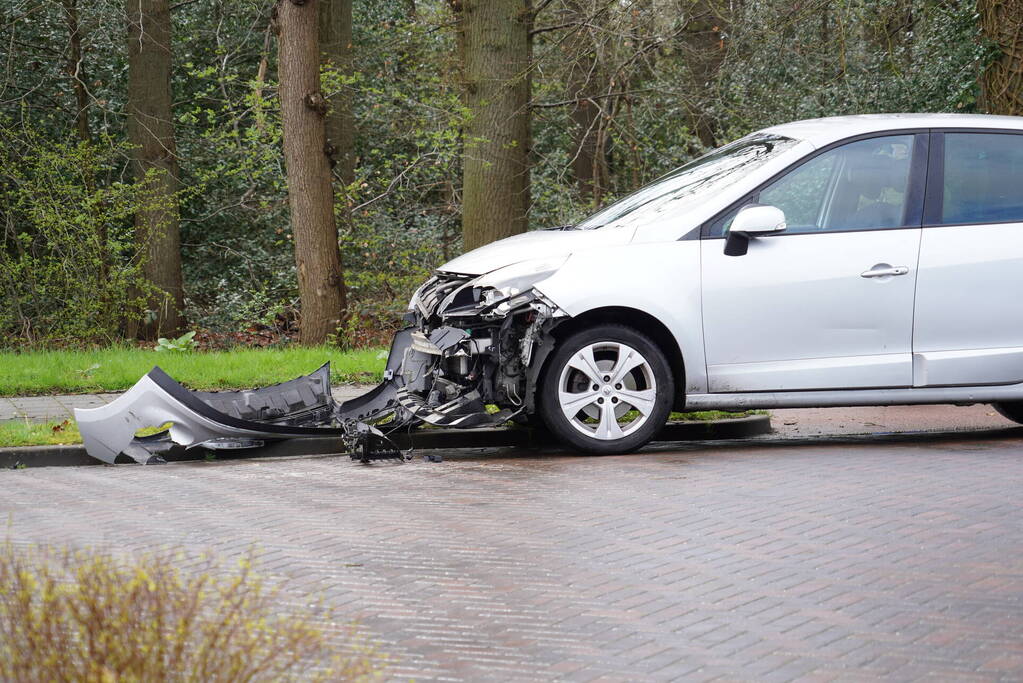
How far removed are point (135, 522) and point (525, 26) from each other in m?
10.1

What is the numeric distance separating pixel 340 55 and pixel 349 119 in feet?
3.99

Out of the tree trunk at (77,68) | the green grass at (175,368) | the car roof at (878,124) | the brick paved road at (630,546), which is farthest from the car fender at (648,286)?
A: the tree trunk at (77,68)

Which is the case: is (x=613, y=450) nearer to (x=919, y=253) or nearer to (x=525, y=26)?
(x=919, y=253)

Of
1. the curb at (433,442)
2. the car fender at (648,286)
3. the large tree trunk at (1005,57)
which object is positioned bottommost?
the curb at (433,442)

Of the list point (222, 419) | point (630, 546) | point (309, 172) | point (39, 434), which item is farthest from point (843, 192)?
point (309, 172)

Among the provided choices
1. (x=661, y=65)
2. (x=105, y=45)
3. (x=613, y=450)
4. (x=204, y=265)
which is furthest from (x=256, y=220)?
(x=613, y=450)

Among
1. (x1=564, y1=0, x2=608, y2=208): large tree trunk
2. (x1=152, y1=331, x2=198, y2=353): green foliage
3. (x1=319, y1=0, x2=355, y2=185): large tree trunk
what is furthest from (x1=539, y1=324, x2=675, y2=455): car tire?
(x1=319, y1=0, x2=355, y2=185): large tree trunk

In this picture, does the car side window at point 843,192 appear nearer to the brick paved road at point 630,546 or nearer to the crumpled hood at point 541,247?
the crumpled hood at point 541,247

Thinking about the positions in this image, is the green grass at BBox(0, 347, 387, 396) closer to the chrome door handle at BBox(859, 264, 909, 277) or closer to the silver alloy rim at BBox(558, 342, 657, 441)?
the silver alloy rim at BBox(558, 342, 657, 441)

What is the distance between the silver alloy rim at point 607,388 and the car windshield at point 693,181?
943 millimetres

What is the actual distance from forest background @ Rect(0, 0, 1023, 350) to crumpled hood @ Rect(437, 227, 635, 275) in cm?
605

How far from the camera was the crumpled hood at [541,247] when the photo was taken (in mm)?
7887

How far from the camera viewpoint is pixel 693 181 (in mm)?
8500

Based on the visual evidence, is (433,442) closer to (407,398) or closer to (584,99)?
(407,398)
